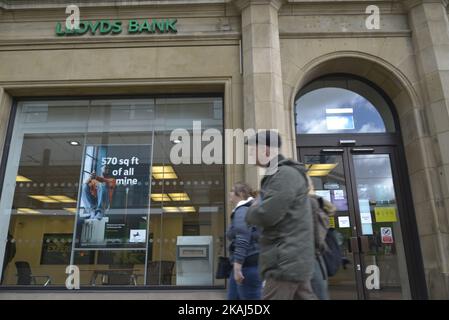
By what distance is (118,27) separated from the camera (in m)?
7.41

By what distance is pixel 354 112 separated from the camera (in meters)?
7.61

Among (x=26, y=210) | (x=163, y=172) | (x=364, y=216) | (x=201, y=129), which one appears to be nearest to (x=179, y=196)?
(x=163, y=172)

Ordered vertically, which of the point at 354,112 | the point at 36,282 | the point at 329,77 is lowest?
the point at 36,282

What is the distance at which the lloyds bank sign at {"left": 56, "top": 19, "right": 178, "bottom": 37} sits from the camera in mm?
7367

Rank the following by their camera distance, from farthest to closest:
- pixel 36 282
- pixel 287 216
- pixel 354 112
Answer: pixel 354 112
pixel 36 282
pixel 287 216

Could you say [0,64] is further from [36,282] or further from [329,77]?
[329,77]

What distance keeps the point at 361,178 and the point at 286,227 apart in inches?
195

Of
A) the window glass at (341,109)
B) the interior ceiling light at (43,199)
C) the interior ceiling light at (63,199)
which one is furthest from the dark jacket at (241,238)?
the interior ceiling light at (43,199)

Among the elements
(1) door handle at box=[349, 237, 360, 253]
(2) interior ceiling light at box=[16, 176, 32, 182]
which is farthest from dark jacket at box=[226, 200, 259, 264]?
(2) interior ceiling light at box=[16, 176, 32, 182]

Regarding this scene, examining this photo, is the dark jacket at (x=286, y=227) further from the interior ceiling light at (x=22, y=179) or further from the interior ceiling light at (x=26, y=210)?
the interior ceiling light at (x=22, y=179)

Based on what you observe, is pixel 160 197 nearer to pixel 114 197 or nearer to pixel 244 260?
pixel 114 197

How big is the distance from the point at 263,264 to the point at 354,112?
5.73 meters

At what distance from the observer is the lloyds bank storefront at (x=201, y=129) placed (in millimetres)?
6559

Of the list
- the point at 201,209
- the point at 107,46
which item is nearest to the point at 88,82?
the point at 107,46
